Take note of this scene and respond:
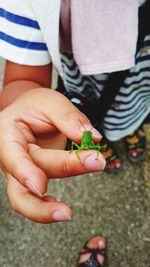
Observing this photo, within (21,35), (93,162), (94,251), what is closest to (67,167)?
(93,162)

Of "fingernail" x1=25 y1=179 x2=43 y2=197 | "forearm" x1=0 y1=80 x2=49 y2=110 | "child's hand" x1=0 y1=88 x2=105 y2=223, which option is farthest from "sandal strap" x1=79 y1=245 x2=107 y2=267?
"fingernail" x1=25 y1=179 x2=43 y2=197

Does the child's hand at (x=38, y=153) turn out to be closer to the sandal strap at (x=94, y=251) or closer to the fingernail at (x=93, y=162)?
the fingernail at (x=93, y=162)

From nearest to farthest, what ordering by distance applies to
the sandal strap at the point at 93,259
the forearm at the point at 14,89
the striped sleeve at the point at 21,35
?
the striped sleeve at the point at 21,35 < the forearm at the point at 14,89 < the sandal strap at the point at 93,259

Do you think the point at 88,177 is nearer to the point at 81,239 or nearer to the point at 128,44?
the point at 81,239

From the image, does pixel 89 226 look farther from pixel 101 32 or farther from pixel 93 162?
pixel 93 162

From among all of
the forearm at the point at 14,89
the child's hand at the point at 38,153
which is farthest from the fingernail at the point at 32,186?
the forearm at the point at 14,89

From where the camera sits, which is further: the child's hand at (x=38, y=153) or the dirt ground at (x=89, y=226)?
the dirt ground at (x=89, y=226)

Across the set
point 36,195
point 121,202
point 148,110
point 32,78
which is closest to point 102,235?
point 121,202

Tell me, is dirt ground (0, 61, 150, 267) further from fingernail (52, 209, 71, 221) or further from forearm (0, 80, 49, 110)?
fingernail (52, 209, 71, 221)
